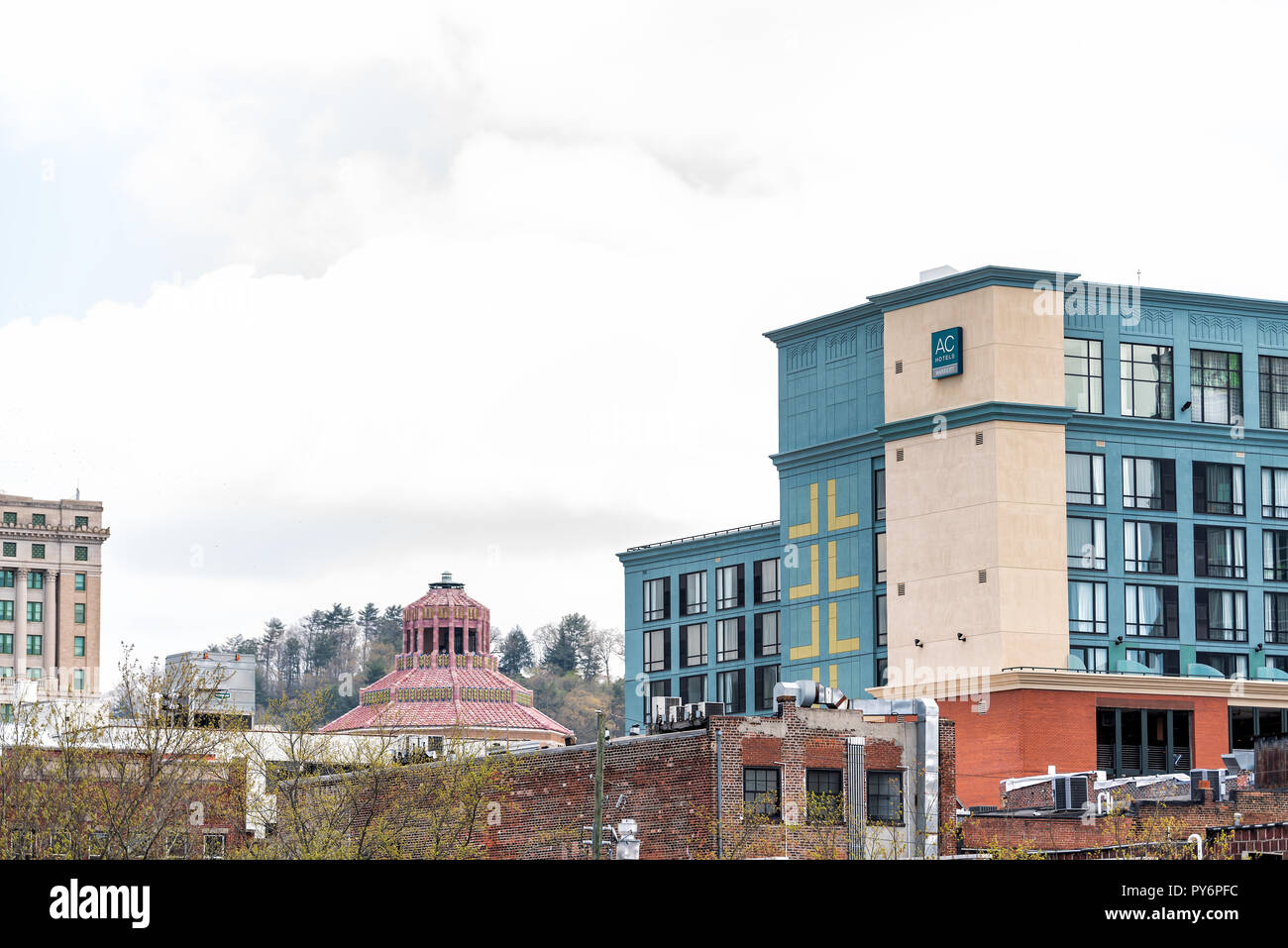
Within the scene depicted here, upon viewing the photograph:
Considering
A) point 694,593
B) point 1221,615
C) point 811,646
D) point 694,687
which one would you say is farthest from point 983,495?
point 694,687

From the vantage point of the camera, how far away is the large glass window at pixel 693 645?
123 m

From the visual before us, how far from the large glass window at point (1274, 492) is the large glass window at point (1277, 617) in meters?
4.52

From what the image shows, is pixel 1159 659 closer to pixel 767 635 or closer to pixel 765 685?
pixel 765 685

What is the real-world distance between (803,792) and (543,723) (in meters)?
108

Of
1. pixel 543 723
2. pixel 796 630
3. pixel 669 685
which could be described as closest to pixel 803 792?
pixel 796 630

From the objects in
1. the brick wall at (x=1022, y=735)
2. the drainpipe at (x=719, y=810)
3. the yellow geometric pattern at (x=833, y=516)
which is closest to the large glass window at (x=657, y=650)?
the yellow geometric pattern at (x=833, y=516)

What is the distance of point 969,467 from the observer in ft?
317

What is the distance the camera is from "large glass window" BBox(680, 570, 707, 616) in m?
124

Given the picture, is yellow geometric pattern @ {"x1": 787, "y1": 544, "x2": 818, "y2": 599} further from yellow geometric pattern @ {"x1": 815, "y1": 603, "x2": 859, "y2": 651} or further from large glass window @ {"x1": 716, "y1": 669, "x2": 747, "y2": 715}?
large glass window @ {"x1": 716, "y1": 669, "x2": 747, "y2": 715}

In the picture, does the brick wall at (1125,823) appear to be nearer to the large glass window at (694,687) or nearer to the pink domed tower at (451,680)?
the large glass window at (694,687)

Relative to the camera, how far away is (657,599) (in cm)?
12825

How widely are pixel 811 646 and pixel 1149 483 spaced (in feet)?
69.2
